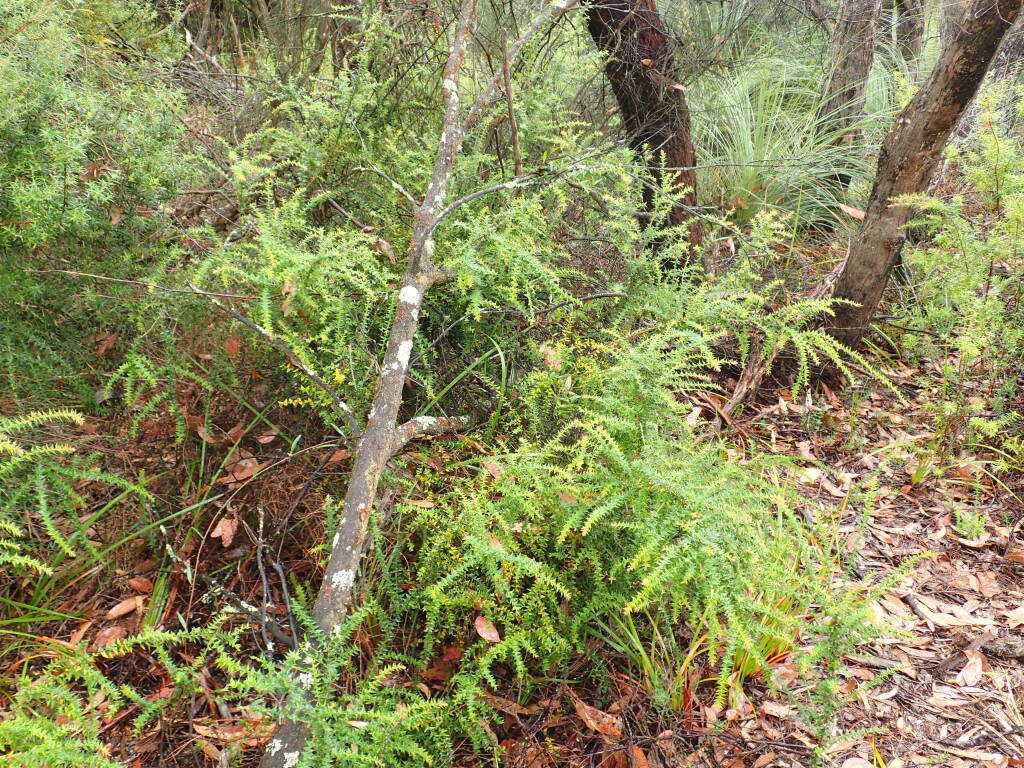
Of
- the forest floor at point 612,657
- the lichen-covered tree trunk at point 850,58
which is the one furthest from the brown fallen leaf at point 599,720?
the lichen-covered tree trunk at point 850,58

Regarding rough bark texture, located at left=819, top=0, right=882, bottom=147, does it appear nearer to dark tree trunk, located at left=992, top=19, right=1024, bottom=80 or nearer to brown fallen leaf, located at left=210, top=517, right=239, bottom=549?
dark tree trunk, located at left=992, top=19, right=1024, bottom=80

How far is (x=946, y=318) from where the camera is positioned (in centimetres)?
352

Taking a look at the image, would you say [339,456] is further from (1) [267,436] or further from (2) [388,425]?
(2) [388,425]

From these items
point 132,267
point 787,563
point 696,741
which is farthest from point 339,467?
point 787,563

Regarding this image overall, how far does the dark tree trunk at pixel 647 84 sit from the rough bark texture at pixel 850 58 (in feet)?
7.48

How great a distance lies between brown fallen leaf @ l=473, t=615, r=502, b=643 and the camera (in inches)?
76.0

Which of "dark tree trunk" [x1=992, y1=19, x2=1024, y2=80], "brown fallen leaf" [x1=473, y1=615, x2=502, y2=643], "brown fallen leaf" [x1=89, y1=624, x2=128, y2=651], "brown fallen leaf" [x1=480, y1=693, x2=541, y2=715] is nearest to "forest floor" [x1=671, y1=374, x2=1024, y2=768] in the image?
"brown fallen leaf" [x1=480, y1=693, x2=541, y2=715]

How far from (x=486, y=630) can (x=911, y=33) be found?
7563 millimetres

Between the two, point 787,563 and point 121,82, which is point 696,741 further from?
point 121,82

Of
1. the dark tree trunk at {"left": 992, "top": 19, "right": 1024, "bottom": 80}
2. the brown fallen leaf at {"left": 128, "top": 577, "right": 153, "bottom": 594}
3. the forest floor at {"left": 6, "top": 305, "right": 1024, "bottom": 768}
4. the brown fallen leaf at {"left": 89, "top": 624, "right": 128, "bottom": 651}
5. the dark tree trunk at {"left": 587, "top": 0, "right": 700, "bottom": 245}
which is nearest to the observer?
the forest floor at {"left": 6, "top": 305, "right": 1024, "bottom": 768}

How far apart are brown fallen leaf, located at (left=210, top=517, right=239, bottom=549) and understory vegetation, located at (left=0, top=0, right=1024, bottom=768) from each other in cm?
4

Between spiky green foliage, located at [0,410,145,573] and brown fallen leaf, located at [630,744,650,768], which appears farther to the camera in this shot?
spiky green foliage, located at [0,410,145,573]

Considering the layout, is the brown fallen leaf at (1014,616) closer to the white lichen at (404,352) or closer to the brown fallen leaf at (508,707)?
the brown fallen leaf at (508,707)

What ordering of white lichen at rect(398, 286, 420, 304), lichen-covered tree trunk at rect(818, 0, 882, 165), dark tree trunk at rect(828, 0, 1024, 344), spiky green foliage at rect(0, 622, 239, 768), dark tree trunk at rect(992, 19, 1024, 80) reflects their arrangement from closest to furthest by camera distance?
spiky green foliage at rect(0, 622, 239, 768) < white lichen at rect(398, 286, 420, 304) < dark tree trunk at rect(828, 0, 1024, 344) < lichen-covered tree trunk at rect(818, 0, 882, 165) < dark tree trunk at rect(992, 19, 1024, 80)
